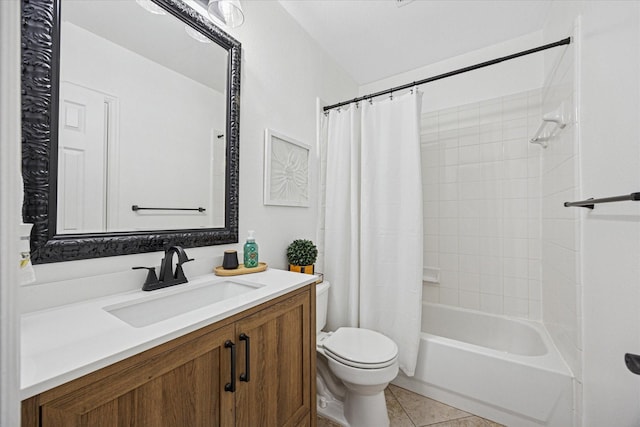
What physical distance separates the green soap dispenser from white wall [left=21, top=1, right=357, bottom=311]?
0.10 metres

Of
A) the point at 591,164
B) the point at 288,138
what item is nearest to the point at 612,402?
the point at 591,164

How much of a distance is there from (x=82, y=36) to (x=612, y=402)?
7.68 feet

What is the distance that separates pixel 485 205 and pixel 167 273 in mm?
2267

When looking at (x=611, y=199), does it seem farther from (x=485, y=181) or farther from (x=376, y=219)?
(x=485, y=181)

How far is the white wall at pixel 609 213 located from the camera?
2.99 feet

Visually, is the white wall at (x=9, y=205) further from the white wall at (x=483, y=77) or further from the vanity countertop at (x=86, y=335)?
the white wall at (x=483, y=77)

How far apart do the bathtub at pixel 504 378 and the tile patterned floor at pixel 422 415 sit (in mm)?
41

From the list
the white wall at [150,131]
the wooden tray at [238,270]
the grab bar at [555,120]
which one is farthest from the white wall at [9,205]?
the grab bar at [555,120]

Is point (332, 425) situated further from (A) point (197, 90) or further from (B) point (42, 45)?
(B) point (42, 45)

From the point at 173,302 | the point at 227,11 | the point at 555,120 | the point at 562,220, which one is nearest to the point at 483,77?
the point at 555,120

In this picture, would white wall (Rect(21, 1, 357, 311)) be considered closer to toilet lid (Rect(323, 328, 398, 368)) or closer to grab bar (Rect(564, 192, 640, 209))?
toilet lid (Rect(323, 328, 398, 368))

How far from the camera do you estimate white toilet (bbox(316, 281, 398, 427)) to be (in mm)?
1387

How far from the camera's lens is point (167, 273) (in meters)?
1.07

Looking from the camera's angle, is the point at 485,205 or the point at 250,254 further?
the point at 485,205
